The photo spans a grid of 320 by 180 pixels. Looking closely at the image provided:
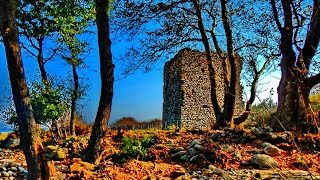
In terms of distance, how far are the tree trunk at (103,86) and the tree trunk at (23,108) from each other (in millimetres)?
1767

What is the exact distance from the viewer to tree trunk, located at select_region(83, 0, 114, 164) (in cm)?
773

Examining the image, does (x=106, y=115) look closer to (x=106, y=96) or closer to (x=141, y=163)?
(x=106, y=96)

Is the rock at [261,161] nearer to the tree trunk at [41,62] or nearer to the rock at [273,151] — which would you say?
the rock at [273,151]

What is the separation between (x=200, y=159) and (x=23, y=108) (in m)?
3.13

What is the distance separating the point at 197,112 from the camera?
26.0 meters

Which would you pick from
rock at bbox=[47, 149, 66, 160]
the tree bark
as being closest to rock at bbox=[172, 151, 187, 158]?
rock at bbox=[47, 149, 66, 160]

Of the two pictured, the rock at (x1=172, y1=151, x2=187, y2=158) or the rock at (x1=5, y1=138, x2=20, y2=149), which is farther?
the rock at (x1=5, y1=138, x2=20, y2=149)

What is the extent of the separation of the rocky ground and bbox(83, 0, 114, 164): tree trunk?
337 mm

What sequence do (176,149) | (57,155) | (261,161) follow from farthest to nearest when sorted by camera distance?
(57,155) → (176,149) → (261,161)

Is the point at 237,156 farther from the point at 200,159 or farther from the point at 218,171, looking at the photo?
the point at 218,171

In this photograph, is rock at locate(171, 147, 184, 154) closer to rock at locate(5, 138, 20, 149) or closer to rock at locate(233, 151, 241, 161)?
rock at locate(233, 151, 241, 161)

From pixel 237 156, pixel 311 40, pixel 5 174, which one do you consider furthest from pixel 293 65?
pixel 5 174

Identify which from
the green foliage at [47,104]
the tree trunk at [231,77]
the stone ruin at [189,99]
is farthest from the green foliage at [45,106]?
the stone ruin at [189,99]

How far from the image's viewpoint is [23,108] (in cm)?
596
